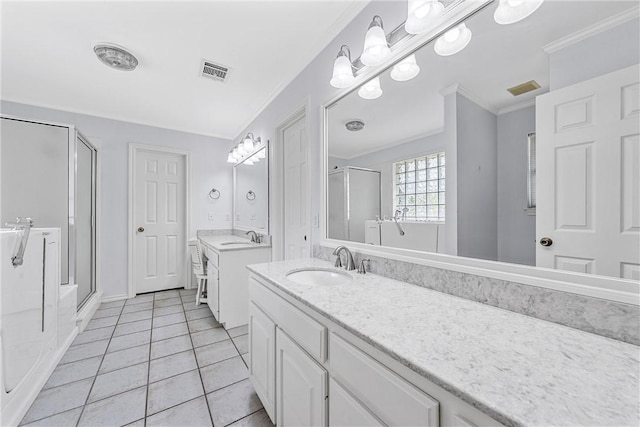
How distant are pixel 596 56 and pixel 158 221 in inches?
173

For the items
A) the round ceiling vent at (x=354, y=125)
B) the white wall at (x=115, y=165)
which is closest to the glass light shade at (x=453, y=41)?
the round ceiling vent at (x=354, y=125)

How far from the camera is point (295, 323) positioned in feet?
3.48

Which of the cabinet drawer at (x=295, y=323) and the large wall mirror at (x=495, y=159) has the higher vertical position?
the large wall mirror at (x=495, y=159)

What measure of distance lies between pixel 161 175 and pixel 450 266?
402 centimetres

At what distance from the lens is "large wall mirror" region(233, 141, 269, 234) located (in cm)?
289

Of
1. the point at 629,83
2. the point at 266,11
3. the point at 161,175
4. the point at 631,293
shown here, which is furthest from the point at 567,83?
the point at 161,175

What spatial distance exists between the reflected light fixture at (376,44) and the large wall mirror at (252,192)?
1755 mm

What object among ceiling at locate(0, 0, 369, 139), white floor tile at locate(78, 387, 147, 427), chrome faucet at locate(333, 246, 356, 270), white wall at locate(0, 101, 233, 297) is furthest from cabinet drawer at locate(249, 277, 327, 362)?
white wall at locate(0, 101, 233, 297)

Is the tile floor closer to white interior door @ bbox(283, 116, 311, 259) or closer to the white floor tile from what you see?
the white floor tile

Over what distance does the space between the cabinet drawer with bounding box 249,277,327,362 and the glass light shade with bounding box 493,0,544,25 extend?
1268 millimetres

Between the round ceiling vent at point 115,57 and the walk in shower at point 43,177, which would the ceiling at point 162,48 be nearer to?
the round ceiling vent at point 115,57

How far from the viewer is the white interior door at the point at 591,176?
632mm

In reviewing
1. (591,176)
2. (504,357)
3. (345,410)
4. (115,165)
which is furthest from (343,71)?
(115,165)

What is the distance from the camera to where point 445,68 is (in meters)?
1.08
